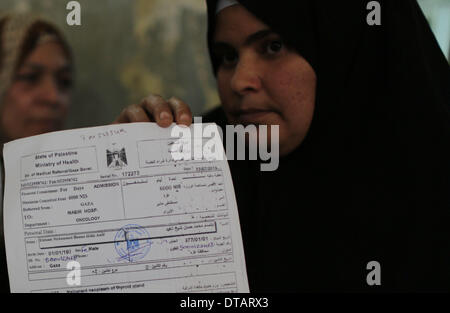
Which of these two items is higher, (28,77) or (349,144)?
(28,77)

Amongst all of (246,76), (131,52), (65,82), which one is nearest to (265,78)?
(246,76)

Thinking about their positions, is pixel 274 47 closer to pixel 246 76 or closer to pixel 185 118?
pixel 246 76

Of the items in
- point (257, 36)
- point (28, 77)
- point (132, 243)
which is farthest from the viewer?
point (28, 77)

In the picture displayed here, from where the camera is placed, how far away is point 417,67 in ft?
2.85

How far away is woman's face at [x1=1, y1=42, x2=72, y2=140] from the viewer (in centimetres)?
151

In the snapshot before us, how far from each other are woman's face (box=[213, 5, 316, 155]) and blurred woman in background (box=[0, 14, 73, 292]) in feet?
2.74

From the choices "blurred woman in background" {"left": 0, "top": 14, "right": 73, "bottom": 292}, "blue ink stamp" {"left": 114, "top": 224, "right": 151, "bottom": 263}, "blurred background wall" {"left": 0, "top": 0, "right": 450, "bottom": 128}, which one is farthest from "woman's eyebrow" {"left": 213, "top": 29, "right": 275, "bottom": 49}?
"blurred woman in background" {"left": 0, "top": 14, "right": 73, "bottom": 292}

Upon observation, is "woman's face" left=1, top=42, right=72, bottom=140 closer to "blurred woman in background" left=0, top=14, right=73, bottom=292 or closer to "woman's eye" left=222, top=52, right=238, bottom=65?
"blurred woman in background" left=0, top=14, right=73, bottom=292

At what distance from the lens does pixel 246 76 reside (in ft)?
2.97

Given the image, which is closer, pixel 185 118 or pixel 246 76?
pixel 185 118

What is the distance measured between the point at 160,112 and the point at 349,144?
407 millimetres

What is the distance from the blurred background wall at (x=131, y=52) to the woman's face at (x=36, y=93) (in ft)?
0.24
